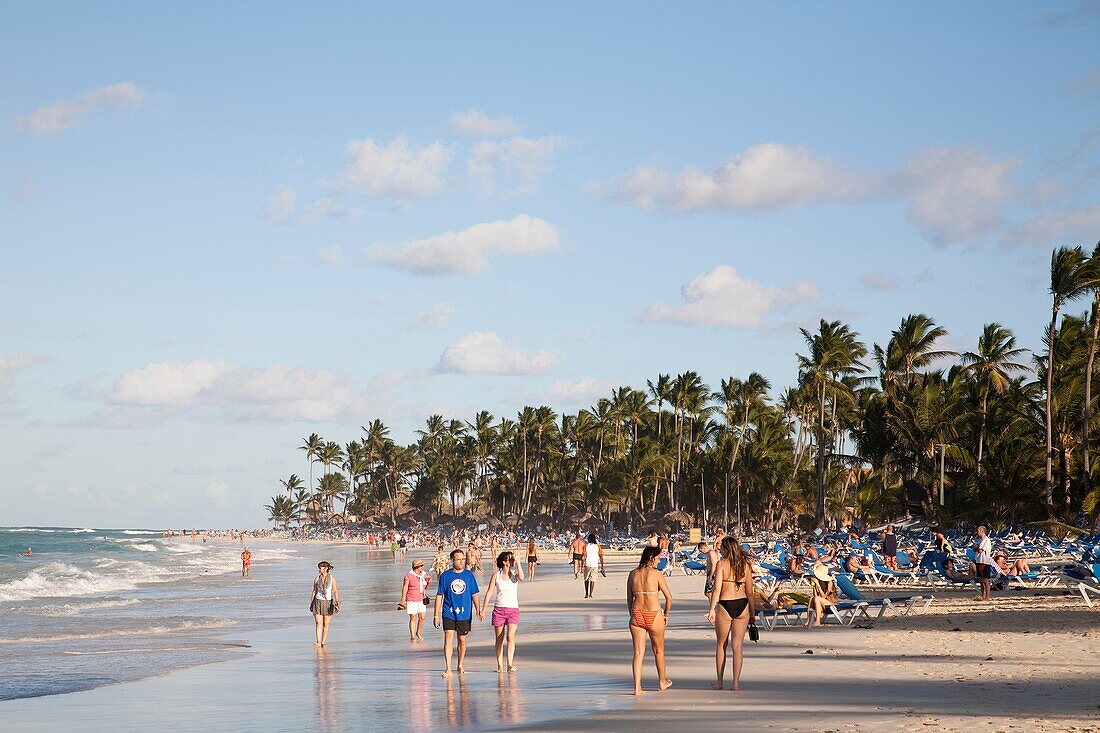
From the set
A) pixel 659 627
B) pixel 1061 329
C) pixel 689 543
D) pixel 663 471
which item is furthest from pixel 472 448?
pixel 659 627

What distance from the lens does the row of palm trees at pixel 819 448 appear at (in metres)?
45.1

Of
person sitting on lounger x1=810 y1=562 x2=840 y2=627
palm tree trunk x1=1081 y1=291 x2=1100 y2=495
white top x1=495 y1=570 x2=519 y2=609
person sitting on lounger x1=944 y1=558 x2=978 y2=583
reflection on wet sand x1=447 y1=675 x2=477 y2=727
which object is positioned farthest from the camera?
palm tree trunk x1=1081 y1=291 x2=1100 y2=495

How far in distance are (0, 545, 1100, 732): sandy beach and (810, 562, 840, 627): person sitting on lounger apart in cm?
47

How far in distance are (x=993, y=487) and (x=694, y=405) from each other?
4715 cm

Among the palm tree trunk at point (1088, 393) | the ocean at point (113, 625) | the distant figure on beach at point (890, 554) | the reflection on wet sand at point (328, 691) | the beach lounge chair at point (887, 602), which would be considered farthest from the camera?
the palm tree trunk at point (1088, 393)

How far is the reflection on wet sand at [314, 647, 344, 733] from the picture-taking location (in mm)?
10297

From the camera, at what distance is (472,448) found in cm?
12312

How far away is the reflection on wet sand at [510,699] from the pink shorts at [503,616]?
622mm

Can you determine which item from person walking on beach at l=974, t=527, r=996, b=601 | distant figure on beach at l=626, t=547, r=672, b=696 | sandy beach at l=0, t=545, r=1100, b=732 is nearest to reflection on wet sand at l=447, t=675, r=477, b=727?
sandy beach at l=0, t=545, r=1100, b=732

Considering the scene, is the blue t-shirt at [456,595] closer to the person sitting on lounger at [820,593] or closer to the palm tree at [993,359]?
the person sitting on lounger at [820,593]

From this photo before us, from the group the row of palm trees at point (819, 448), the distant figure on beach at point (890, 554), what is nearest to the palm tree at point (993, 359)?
the row of palm trees at point (819, 448)

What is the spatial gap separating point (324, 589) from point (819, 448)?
47.0m

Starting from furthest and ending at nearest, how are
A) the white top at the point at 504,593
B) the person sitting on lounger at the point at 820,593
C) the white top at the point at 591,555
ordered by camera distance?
the white top at the point at 591,555, the person sitting on lounger at the point at 820,593, the white top at the point at 504,593

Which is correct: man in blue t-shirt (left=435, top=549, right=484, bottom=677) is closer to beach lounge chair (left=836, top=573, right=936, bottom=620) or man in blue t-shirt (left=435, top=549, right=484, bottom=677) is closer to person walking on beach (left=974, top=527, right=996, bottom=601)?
beach lounge chair (left=836, top=573, right=936, bottom=620)
